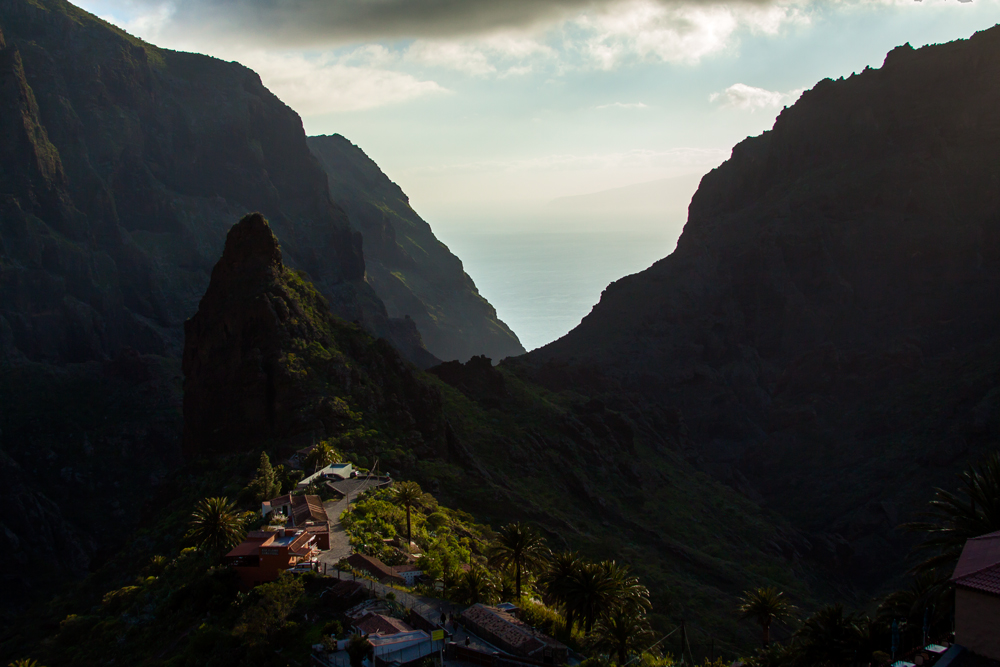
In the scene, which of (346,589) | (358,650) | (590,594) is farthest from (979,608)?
(346,589)

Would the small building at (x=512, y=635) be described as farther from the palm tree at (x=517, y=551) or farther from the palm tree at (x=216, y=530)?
the palm tree at (x=216, y=530)

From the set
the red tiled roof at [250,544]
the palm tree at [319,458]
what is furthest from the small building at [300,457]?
the red tiled roof at [250,544]

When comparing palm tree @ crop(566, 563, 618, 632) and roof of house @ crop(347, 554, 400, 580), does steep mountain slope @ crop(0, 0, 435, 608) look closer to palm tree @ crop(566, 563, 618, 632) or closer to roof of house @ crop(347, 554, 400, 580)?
roof of house @ crop(347, 554, 400, 580)

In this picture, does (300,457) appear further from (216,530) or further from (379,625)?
(379,625)

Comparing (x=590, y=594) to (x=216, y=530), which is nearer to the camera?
(x=590, y=594)

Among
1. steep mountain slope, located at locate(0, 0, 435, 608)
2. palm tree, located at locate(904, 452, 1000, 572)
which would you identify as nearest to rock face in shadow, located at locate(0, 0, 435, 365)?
steep mountain slope, located at locate(0, 0, 435, 608)
